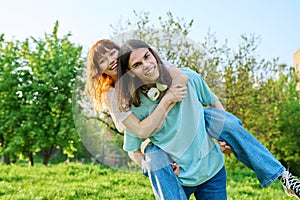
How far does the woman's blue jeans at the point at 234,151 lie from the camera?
2309 mm

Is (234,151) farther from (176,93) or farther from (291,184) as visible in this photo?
(176,93)

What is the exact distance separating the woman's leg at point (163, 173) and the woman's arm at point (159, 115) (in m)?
0.12

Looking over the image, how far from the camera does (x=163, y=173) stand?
2.31 meters

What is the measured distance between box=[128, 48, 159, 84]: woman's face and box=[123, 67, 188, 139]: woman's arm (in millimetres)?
108

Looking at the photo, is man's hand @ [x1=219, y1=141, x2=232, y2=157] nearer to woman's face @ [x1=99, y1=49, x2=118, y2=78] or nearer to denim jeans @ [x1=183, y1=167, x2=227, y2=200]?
denim jeans @ [x1=183, y1=167, x2=227, y2=200]

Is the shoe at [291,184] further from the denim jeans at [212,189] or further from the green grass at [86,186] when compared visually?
the green grass at [86,186]

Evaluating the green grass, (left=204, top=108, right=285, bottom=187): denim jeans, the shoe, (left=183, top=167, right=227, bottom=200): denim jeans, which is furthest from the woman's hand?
the green grass

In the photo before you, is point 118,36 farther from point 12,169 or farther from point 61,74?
point 61,74

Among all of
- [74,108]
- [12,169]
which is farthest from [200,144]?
[12,169]

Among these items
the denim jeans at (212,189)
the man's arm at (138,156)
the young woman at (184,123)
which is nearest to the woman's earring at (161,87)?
the young woman at (184,123)

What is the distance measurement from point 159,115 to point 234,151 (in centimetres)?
45

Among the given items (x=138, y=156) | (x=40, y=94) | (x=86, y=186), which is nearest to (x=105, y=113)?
(x=138, y=156)

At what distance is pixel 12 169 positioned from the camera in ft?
23.5

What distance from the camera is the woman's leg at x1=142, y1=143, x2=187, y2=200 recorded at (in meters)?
2.30
